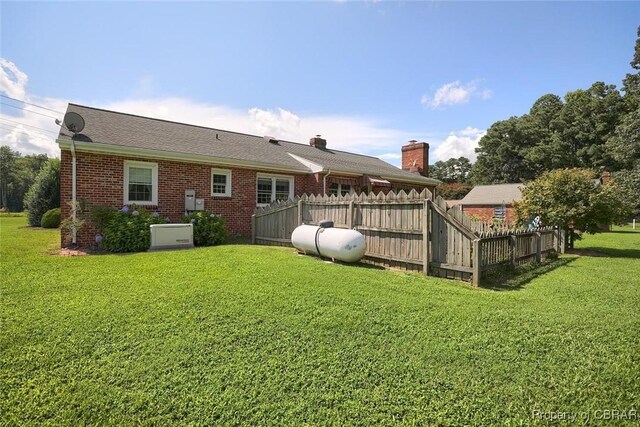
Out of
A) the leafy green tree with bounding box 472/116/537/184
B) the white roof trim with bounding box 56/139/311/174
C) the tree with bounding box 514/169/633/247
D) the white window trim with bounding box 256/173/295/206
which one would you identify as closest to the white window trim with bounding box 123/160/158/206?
the white roof trim with bounding box 56/139/311/174

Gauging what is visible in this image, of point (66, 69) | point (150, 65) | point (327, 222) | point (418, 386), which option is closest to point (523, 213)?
point (327, 222)

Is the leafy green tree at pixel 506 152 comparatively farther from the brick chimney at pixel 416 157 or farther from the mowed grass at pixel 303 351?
the mowed grass at pixel 303 351

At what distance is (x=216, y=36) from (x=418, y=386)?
1137 centimetres

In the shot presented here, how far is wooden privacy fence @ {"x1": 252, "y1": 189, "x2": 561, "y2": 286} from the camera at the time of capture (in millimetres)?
6418

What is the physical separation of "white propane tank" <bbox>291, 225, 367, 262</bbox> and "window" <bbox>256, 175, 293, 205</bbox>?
18.0ft

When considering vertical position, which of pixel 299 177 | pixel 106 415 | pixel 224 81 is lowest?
pixel 106 415

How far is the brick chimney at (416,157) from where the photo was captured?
2298 cm

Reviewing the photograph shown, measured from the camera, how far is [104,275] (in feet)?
19.2

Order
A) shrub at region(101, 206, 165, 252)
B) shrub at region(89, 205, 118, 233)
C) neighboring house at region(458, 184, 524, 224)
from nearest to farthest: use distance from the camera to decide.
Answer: shrub at region(101, 206, 165, 252) < shrub at region(89, 205, 118, 233) < neighboring house at region(458, 184, 524, 224)

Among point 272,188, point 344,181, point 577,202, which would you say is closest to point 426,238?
point 577,202

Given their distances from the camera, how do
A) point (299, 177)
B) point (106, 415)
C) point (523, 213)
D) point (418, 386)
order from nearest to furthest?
point (106, 415), point (418, 386), point (523, 213), point (299, 177)

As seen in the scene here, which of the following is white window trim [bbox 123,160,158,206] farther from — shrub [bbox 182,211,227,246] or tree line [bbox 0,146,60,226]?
tree line [bbox 0,146,60,226]

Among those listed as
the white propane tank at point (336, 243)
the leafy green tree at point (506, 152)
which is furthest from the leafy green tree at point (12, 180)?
the leafy green tree at point (506, 152)

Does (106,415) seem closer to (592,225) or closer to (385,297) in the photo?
(385,297)
